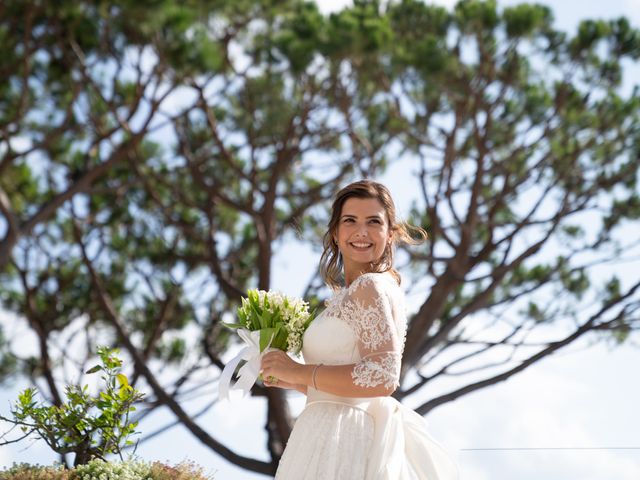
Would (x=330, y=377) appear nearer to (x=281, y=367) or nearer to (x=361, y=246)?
(x=281, y=367)

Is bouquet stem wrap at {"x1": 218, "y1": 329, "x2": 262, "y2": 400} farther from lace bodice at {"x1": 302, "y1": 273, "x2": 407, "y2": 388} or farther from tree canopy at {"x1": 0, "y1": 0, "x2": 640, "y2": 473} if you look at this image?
tree canopy at {"x1": 0, "y1": 0, "x2": 640, "y2": 473}

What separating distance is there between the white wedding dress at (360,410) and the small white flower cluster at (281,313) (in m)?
0.04

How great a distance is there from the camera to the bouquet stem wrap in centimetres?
183

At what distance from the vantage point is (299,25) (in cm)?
613

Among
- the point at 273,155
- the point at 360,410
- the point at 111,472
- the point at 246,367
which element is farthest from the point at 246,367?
the point at 273,155

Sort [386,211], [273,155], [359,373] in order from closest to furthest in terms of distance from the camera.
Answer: [359,373], [386,211], [273,155]

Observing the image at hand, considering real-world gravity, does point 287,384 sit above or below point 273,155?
below

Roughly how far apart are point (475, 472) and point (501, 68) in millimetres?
3738

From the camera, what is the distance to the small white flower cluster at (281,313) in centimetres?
189

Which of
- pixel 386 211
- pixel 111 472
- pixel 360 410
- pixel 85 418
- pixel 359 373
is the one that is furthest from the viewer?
pixel 85 418

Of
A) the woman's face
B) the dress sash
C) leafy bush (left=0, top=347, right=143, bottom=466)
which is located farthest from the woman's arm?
leafy bush (left=0, top=347, right=143, bottom=466)

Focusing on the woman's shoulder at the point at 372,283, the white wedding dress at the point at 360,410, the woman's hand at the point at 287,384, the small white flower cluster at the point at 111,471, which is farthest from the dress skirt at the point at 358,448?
the small white flower cluster at the point at 111,471

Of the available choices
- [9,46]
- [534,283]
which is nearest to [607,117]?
[534,283]

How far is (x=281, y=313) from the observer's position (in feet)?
6.23
